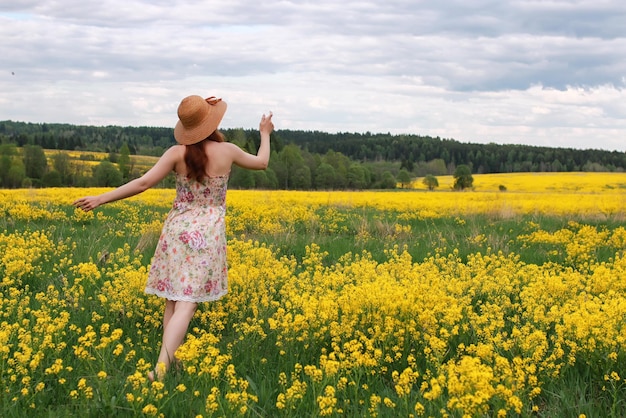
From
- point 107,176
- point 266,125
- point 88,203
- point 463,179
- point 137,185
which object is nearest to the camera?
point 88,203

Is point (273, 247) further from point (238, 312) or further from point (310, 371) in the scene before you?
point (310, 371)

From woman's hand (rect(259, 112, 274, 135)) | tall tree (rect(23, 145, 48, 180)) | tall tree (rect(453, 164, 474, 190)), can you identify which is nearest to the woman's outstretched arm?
woman's hand (rect(259, 112, 274, 135))

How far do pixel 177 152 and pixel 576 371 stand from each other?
3145 millimetres

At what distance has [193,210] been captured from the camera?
4.78 meters

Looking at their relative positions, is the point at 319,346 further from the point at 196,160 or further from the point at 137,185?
the point at 137,185

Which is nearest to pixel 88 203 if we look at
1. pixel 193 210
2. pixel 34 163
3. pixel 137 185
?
pixel 137 185

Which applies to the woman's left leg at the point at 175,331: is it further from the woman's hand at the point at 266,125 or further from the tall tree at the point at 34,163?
the tall tree at the point at 34,163

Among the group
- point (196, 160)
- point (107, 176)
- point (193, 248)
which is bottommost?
point (107, 176)

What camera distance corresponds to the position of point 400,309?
5000 mm

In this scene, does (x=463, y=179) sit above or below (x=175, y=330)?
below

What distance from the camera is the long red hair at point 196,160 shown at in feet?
15.2

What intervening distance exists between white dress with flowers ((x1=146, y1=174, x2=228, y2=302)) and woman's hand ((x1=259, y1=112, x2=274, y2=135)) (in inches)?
21.0

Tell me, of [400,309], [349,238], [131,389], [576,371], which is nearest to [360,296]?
[400,309]

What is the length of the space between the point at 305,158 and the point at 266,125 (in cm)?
6811
